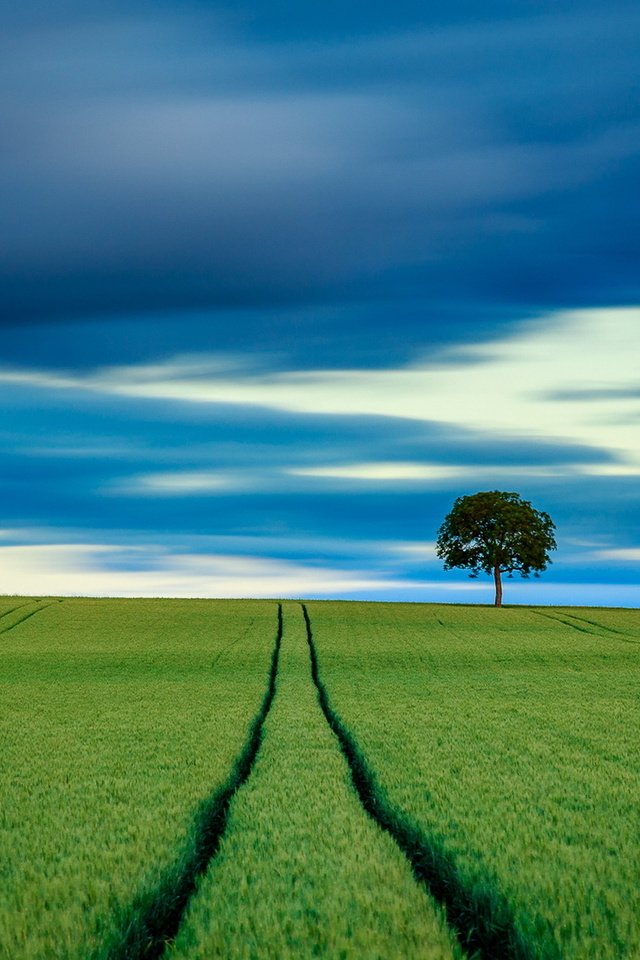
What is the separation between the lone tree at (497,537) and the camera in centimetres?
7712

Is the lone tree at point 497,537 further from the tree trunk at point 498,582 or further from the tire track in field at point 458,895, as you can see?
the tire track in field at point 458,895

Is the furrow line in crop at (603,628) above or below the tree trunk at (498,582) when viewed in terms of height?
below

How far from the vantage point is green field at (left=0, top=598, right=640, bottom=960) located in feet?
21.1

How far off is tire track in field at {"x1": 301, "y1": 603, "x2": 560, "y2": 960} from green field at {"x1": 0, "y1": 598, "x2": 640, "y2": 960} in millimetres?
24

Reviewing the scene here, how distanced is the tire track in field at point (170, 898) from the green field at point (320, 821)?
24 millimetres

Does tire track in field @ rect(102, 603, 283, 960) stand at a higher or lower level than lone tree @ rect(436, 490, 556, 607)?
lower

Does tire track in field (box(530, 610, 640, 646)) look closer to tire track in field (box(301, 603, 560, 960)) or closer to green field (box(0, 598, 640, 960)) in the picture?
green field (box(0, 598, 640, 960))

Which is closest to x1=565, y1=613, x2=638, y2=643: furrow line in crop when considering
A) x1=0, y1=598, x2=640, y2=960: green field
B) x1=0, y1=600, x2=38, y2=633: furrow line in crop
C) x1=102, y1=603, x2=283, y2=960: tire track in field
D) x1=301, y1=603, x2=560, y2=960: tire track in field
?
x1=0, y1=598, x2=640, y2=960: green field

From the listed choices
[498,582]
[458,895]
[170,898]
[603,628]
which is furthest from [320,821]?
[498,582]

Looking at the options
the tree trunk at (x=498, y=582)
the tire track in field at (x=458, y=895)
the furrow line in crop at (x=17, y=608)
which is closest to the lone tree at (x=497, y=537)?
the tree trunk at (x=498, y=582)

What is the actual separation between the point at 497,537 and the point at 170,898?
238ft

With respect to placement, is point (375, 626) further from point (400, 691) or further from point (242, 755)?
point (242, 755)

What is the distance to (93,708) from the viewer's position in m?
21.2

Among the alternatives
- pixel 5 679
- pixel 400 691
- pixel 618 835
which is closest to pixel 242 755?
pixel 618 835
